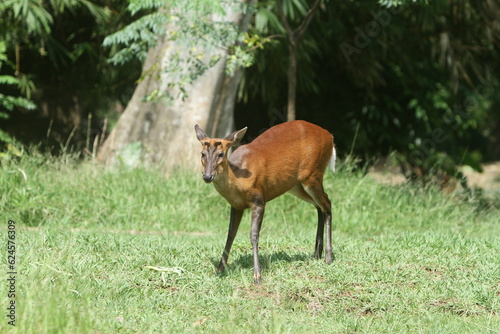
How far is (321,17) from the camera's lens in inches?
545

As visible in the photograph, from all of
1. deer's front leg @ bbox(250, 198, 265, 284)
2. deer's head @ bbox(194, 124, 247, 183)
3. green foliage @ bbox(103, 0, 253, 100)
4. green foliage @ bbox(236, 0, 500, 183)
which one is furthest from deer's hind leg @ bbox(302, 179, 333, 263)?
green foliage @ bbox(236, 0, 500, 183)

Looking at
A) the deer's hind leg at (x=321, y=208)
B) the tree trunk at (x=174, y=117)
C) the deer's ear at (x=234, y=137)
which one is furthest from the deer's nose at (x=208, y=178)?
the tree trunk at (x=174, y=117)

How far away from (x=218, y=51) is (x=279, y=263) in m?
5.28

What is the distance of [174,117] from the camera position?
1154 centimetres

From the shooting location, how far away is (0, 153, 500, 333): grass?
5.25m

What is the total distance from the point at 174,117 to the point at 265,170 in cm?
561

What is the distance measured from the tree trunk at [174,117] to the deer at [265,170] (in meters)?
4.55

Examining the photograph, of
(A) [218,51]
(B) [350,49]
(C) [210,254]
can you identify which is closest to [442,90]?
(B) [350,49]

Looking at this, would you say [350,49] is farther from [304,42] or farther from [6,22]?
[6,22]

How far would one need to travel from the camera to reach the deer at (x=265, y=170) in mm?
5797

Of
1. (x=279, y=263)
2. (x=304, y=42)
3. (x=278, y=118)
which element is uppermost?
(x=304, y=42)

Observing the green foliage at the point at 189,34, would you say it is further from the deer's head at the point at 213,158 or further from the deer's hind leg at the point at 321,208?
the deer's head at the point at 213,158

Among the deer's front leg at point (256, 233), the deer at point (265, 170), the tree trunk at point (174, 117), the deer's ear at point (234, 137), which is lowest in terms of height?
the tree trunk at point (174, 117)

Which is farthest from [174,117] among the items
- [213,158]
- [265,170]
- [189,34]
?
[213,158]
